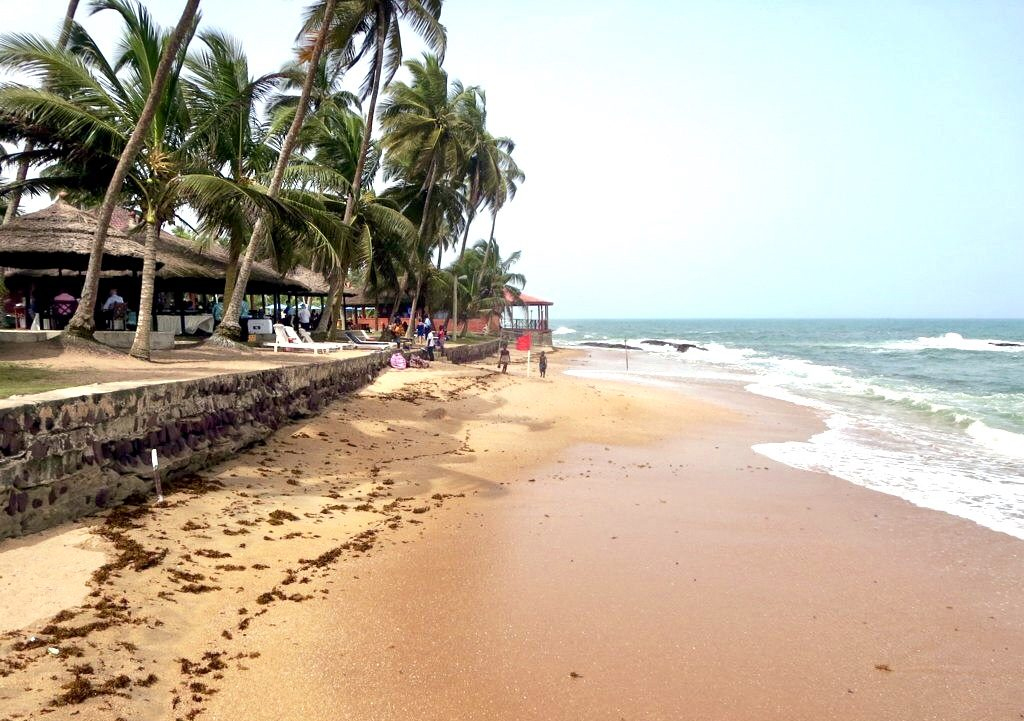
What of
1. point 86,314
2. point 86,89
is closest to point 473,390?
point 86,314

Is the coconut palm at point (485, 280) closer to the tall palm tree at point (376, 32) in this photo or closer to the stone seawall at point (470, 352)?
the stone seawall at point (470, 352)

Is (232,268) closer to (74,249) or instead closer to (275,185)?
(275,185)

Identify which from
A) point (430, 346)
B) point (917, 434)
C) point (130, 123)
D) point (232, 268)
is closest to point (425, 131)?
point (430, 346)

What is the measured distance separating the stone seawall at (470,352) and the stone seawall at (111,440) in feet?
55.4

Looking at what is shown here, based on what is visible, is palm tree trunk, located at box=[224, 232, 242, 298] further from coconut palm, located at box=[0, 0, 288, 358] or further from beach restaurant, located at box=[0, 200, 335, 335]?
coconut palm, located at box=[0, 0, 288, 358]

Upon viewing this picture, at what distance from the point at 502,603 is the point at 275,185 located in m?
12.4

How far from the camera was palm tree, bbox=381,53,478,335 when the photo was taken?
2512 centimetres

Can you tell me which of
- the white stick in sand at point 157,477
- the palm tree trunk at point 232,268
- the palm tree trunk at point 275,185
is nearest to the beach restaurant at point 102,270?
the palm tree trunk at point 232,268

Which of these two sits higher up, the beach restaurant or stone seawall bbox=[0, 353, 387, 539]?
the beach restaurant

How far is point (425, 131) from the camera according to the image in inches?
995

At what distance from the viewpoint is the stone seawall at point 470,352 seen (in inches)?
1042

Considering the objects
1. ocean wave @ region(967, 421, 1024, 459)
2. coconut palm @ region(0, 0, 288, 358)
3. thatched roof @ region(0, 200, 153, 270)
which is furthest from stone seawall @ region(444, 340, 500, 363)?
ocean wave @ region(967, 421, 1024, 459)

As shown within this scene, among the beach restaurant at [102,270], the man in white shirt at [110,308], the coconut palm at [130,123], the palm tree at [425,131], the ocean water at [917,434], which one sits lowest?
the ocean water at [917,434]

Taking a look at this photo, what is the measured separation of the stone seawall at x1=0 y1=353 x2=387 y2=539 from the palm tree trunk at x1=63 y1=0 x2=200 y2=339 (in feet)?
12.7
